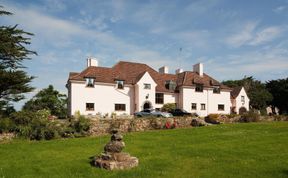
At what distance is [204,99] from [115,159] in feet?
125

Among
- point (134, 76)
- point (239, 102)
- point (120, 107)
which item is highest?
point (134, 76)

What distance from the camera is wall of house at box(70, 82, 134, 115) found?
38188 millimetres

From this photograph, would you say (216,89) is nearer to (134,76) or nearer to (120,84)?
(134,76)

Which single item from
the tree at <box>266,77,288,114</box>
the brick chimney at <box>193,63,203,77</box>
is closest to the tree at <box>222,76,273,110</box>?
the tree at <box>266,77,288,114</box>

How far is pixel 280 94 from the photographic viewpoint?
70375mm

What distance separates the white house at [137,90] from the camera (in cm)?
3909

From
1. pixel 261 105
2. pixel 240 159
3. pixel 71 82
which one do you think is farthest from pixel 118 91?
pixel 261 105

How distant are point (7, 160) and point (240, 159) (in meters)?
10.4

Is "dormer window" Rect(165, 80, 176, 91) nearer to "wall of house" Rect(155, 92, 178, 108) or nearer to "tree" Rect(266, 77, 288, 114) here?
"wall of house" Rect(155, 92, 178, 108)

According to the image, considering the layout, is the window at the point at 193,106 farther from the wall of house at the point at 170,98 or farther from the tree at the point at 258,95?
the tree at the point at 258,95

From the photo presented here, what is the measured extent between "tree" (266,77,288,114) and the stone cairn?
66314 mm

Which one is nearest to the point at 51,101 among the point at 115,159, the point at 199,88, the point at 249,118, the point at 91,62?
the point at 91,62

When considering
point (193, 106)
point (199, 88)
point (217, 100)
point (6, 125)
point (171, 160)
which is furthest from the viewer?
point (217, 100)

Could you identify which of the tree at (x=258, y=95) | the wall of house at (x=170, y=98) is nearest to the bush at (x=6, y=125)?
the wall of house at (x=170, y=98)
